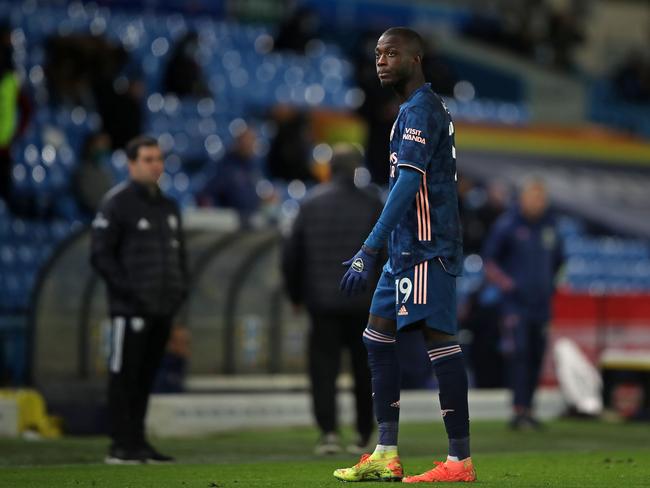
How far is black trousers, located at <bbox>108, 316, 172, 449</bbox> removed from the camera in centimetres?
879

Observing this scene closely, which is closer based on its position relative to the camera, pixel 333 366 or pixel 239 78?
Answer: pixel 333 366

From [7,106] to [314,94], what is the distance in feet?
30.1

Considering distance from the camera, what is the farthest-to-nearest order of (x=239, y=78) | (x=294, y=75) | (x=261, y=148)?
(x=294, y=75)
(x=239, y=78)
(x=261, y=148)

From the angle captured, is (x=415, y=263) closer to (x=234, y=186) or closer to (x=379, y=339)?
(x=379, y=339)

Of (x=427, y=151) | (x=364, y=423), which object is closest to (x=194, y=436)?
(x=364, y=423)

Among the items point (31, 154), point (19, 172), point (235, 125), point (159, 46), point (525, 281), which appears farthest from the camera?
point (159, 46)

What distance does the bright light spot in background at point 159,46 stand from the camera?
69.5 feet

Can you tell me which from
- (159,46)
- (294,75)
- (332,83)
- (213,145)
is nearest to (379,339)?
(213,145)

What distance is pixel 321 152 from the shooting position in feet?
72.7

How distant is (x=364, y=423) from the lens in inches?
390

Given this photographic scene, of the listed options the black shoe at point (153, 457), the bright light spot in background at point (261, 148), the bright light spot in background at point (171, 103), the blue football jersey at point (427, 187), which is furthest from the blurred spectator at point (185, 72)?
the blue football jersey at point (427, 187)

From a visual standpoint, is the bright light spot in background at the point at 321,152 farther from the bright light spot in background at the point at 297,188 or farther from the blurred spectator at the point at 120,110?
the blurred spectator at the point at 120,110

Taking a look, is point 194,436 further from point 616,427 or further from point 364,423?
point 616,427

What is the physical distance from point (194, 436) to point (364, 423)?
244 centimetres
